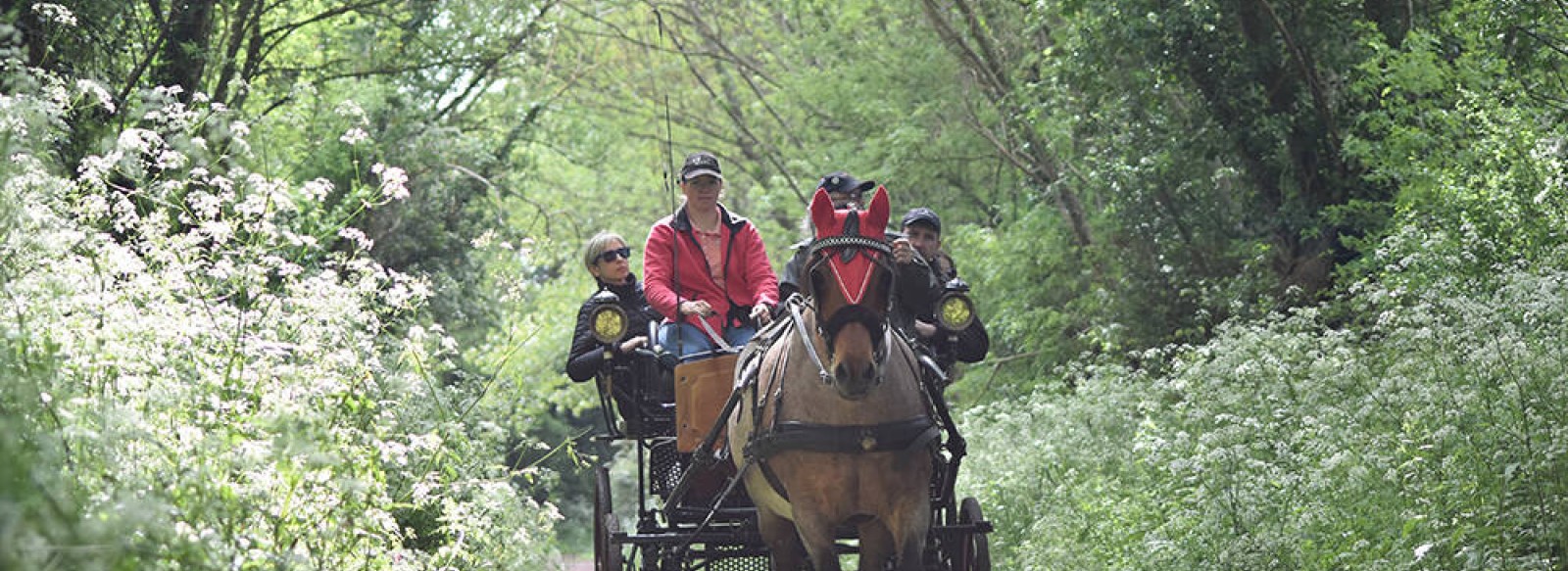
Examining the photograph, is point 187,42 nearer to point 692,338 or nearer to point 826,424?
point 692,338

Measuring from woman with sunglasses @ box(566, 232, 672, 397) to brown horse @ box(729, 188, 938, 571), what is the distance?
6.85 feet

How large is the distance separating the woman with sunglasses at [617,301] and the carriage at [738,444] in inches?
3.4

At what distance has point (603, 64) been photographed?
1218 inches

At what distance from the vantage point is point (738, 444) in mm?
8000

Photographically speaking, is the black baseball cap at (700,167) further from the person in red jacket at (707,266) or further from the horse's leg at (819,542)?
the horse's leg at (819,542)

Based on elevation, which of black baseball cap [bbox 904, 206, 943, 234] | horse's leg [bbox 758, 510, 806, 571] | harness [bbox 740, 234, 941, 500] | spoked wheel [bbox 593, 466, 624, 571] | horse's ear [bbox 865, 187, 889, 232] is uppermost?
black baseball cap [bbox 904, 206, 943, 234]

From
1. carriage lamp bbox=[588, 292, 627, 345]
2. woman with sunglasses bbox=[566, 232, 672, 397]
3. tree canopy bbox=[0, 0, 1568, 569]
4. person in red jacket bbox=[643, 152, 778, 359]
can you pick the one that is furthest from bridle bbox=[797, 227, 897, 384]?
woman with sunglasses bbox=[566, 232, 672, 397]

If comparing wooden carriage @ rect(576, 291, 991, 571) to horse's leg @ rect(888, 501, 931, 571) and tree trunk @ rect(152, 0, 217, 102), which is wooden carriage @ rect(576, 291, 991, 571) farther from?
tree trunk @ rect(152, 0, 217, 102)

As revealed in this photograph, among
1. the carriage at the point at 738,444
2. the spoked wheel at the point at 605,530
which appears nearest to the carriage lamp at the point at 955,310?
the carriage at the point at 738,444

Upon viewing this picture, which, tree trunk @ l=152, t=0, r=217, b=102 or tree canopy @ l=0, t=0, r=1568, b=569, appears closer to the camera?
tree canopy @ l=0, t=0, r=1568, b=569

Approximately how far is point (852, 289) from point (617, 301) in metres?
3.00

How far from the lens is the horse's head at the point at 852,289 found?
268 inches

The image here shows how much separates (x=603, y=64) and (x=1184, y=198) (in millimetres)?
15867

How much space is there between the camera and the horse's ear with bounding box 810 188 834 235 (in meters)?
6.97
